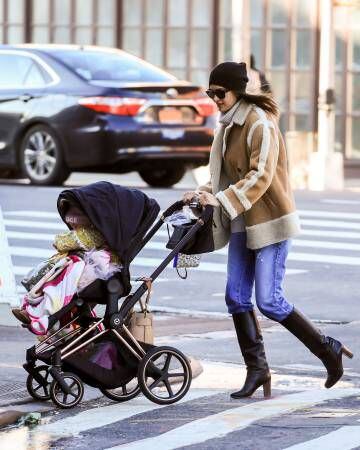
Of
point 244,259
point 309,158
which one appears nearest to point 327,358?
point 244,259

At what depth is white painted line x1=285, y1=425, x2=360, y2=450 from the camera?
302 inches

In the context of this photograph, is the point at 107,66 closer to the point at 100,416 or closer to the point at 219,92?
the point at 219,92

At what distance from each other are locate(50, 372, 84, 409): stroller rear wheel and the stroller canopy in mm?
618

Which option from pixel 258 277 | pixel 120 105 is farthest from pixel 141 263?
pixel 258 277

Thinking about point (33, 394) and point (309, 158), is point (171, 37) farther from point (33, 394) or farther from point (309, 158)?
point (33, 394)

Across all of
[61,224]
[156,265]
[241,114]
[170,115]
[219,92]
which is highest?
[219,92]

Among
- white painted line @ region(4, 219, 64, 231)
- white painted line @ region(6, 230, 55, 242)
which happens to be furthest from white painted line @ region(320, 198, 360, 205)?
white painted line @ region(6, 230, 55, 242)

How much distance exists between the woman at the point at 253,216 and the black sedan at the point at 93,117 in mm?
11061

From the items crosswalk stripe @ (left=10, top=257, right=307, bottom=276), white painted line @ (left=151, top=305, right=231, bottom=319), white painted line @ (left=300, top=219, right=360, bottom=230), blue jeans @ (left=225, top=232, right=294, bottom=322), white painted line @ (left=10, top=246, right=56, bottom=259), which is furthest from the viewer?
white painted line @ (left=300, top=219, right=360, bottom=230)

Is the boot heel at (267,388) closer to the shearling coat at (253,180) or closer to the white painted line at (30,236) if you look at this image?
the shearling coat at (253,180)

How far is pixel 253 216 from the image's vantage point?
8.97 m

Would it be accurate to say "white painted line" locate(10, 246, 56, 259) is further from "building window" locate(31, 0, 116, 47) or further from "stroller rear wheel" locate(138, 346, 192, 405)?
"building window" locate(31, 0, 116, 47)

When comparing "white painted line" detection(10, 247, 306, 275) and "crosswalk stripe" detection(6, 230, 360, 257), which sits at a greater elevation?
"white painted line" detection(10, 247, 306, 275)

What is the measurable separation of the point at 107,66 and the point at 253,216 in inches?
479
